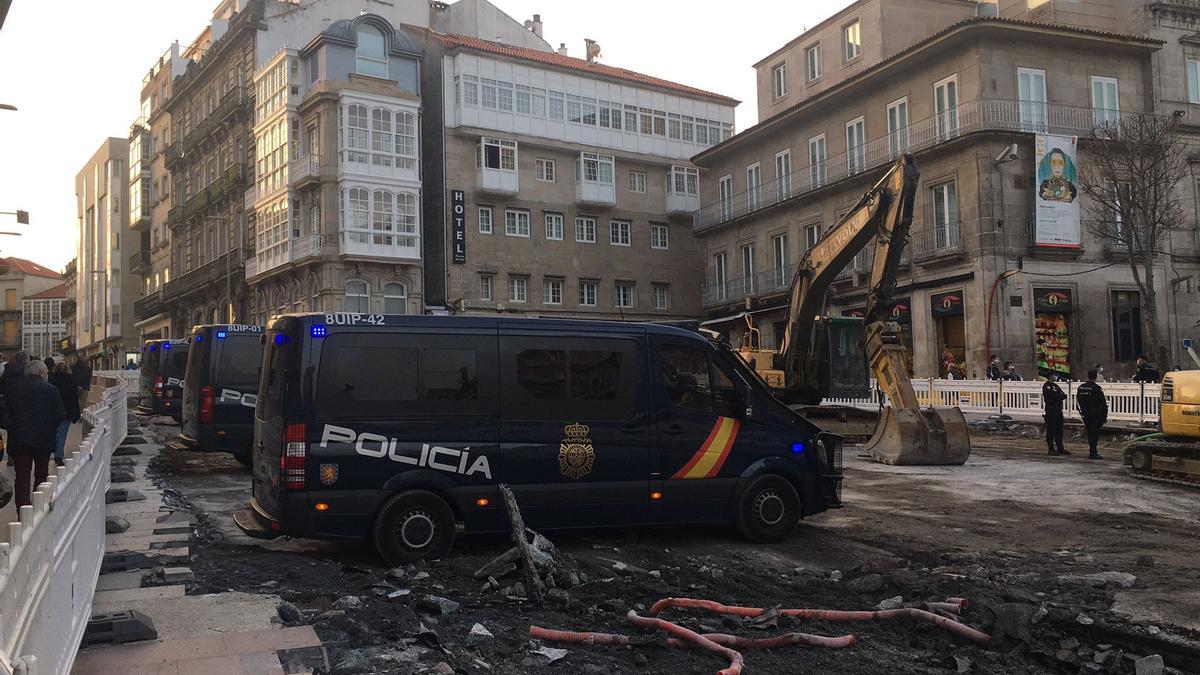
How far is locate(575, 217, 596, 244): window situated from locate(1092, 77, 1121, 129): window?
22565 millimetres

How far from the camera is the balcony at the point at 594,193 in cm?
4406

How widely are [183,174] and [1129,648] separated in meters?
61.7

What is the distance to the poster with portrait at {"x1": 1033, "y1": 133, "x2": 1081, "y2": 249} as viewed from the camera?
2908 centimetres

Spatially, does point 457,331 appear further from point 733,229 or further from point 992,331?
Result: point 733,229

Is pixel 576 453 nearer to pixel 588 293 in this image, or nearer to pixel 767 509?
pixel 767 509

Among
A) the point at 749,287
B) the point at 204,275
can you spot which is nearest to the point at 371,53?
the point at 204,275

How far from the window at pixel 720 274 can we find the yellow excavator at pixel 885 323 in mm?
24860

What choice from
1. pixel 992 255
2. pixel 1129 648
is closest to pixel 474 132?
pixel 992 255

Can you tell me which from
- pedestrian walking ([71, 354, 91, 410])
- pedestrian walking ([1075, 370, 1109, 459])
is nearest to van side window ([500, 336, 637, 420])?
pedestrian walking ([1075, 370, 1109, 459])

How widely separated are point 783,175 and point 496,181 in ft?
42.5

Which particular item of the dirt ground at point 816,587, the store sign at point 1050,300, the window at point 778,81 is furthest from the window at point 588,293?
the dirt ground at point 816,587

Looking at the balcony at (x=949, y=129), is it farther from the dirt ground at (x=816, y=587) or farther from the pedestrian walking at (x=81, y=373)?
the pedestrian walking at (x=81, y=373)

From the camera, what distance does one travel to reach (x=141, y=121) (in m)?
67.8

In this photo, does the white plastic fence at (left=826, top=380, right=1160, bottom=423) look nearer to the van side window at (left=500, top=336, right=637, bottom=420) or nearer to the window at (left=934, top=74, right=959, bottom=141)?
the window at (left=934, top=74, right=959, bottom=141)
